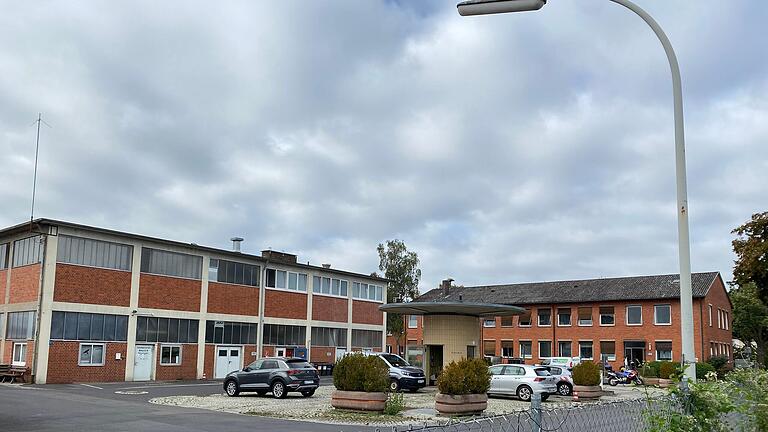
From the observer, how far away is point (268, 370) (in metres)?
30.0

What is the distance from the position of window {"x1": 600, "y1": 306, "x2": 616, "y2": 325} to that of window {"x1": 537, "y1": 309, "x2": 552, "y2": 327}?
16.1 feet

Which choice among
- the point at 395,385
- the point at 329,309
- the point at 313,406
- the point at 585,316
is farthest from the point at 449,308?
the point at 585,316

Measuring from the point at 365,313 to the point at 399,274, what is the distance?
62.9 ft

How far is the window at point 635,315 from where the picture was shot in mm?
62250

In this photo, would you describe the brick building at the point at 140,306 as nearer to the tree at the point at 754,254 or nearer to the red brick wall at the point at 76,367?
the red brick wall at the point at 76,367

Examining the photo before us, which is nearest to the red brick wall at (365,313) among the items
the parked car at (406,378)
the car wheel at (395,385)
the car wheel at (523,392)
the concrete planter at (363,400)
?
the parked car at (406,378)

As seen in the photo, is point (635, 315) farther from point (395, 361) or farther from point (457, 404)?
point (457, 404)

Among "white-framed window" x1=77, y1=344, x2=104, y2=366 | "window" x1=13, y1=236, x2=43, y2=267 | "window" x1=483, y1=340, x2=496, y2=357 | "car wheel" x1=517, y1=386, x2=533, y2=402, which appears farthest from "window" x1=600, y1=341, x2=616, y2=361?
"window" x1=13, y1=236, x2=43, y2=267

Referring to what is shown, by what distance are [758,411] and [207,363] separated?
136ft

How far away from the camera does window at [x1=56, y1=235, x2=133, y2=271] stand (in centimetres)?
3759

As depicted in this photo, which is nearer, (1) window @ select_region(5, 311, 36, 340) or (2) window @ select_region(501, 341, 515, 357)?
(1) window @ select_region(5, 311, 36, 340)

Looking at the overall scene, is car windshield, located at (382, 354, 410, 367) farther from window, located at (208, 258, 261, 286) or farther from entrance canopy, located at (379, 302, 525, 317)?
window, located at (208, 258, 261, 286)

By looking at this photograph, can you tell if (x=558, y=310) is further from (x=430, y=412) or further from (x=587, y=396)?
(x=430, y=412)

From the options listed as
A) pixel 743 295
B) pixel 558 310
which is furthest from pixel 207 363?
pixel 743 295
